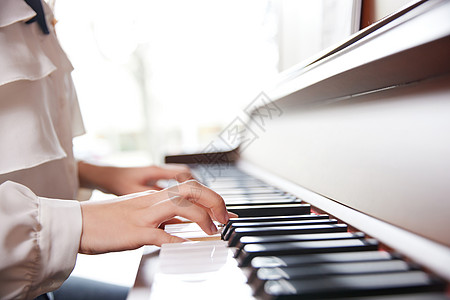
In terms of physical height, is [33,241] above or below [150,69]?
below

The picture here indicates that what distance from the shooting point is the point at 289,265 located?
0.37 m

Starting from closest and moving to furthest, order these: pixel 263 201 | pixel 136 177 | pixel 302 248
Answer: pixel 302 248 < pixel 263 201 < pixel 136 177

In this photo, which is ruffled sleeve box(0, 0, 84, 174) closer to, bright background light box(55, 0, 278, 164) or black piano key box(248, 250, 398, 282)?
black piano key box(248, 250, 398, 282)

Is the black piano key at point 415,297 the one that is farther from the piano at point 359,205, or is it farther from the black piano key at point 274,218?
the black piano key at point 274,218

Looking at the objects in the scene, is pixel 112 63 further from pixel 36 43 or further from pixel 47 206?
Answer: pixel 47 206

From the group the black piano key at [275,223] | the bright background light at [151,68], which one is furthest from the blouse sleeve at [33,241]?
the bright background light at [151,68]

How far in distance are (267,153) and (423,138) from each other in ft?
2.35

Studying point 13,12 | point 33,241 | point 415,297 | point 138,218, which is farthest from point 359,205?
point 13,12

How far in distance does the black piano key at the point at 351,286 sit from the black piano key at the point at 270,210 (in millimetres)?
271

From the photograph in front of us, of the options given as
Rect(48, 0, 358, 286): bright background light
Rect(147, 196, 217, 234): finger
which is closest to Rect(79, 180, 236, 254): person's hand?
Rect(147, 196, 217, 234): finger

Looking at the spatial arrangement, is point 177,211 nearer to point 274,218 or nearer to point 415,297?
point 274,218

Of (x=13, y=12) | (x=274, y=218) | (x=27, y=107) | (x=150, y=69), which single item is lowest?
(x=274, y=218)

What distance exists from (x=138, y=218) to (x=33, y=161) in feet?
1.23

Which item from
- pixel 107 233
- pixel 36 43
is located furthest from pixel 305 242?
pixel 36 43
